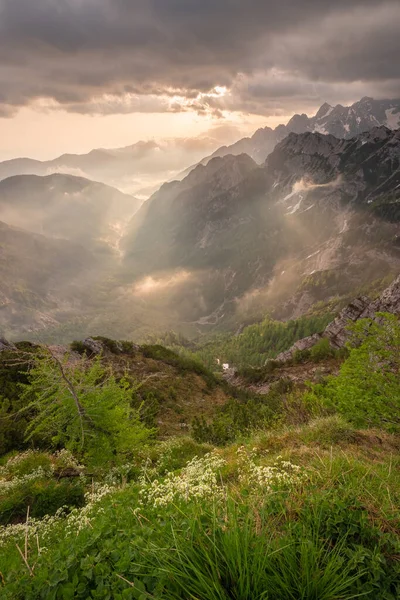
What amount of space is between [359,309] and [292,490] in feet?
287

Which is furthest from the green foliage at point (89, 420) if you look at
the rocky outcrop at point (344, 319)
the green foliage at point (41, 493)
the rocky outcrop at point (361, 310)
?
the rocky outcrop at point (344, 319)

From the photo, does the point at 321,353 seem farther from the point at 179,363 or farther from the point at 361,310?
the point at 179,363

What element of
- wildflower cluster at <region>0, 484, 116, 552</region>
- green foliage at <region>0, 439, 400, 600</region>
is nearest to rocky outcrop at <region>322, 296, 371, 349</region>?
wildflower cluster at <region>0, 484, 116, 552</region>

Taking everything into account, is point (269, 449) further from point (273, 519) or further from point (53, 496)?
point (53, 496)

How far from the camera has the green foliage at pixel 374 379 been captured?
10.2m

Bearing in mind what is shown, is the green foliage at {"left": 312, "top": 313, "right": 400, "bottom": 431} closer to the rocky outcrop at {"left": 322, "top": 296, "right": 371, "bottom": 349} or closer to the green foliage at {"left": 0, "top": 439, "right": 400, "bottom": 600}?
the green foliage at {"left": 0, "top": 439, "right": 400, "bottom": 600}

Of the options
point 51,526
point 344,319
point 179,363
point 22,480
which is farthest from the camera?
point 344,319

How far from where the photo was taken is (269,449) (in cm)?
883

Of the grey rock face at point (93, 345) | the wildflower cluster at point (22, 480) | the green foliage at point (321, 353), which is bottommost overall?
the green foliage at point (321, 353)

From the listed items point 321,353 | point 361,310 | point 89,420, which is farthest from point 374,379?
point 361,310

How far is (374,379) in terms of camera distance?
35.7 feet

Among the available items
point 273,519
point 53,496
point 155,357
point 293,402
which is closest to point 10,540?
point 53,496

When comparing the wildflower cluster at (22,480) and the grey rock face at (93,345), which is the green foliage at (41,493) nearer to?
the wildflower cluster at (22,480)

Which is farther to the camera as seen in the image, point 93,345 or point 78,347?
point 93,345
